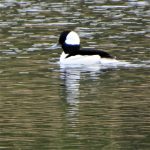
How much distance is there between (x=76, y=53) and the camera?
2455 centimetres

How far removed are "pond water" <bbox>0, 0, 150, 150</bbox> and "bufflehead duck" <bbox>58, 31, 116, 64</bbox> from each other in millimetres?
334

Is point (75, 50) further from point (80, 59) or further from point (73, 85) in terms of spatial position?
point (73, 85)

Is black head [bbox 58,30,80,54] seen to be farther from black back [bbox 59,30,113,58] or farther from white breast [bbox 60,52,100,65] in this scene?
white breast [bbox 60,52,100,65]

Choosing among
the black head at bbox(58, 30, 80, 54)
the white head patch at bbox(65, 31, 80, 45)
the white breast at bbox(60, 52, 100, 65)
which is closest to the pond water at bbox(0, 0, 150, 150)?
the white breast at bbox(60, 52, 100, 65)

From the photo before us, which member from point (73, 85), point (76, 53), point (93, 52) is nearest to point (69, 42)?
point (76, 53)

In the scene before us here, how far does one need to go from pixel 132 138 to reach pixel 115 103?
3191 mm

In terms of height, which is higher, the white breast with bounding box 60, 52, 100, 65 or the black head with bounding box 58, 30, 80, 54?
the black head with bounding box 58, 30, 80, 54

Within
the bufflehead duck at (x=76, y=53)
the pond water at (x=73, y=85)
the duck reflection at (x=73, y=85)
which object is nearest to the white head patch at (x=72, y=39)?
the bufflehead duck at (x=76, y=53)

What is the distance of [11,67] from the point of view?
73.7 feet

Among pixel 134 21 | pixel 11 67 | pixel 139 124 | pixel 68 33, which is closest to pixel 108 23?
pixel 134 21

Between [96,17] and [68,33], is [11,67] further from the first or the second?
[96,17]

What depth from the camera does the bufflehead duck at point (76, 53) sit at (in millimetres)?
23484

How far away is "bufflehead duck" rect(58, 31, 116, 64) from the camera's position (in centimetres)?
2348

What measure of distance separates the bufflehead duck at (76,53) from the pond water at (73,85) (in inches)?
13.1
